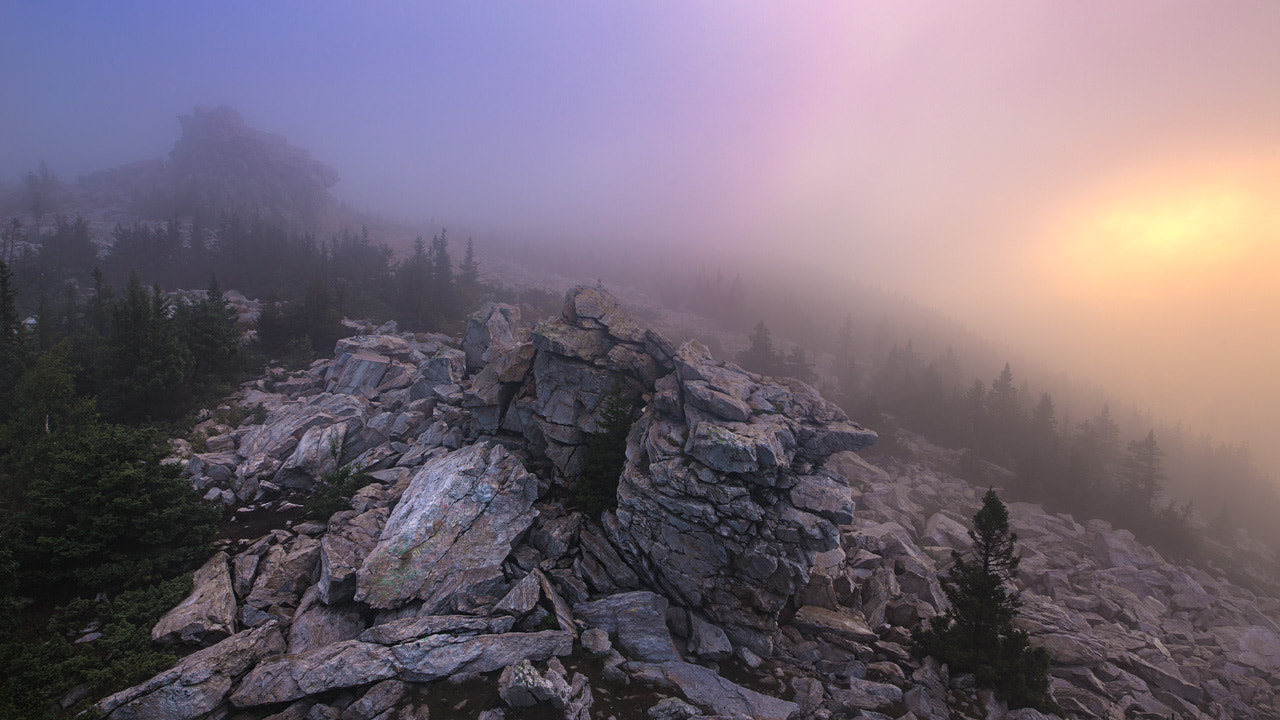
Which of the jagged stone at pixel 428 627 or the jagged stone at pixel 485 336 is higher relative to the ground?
the jagged stone at pixel 485 336

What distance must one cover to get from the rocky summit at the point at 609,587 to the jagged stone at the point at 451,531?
10 cm

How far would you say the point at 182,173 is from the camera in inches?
5733

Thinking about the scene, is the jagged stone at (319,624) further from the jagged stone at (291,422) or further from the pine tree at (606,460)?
the jagged stone at (291,422)

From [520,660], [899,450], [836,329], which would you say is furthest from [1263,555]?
→ [520,660]

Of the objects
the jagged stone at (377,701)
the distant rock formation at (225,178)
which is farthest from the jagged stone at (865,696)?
the distant rock formation at (225,178)

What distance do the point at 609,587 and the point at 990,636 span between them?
1569 centimetres

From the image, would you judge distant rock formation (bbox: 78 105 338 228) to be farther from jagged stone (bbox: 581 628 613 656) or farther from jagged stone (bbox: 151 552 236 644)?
jagged stone (bbox: 581 628 613 656)

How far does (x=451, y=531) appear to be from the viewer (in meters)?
18.8

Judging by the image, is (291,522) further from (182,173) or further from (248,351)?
(182,173)

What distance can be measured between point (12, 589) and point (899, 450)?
63.2 m

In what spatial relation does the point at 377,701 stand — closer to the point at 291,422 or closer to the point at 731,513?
the point at 731,513

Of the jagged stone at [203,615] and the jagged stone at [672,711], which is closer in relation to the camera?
the jagged stone at [672,711]

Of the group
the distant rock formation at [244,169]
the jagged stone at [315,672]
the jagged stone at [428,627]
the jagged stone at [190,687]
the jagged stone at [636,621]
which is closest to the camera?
the jagged stone at [190,687]

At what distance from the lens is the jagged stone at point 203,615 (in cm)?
1409
